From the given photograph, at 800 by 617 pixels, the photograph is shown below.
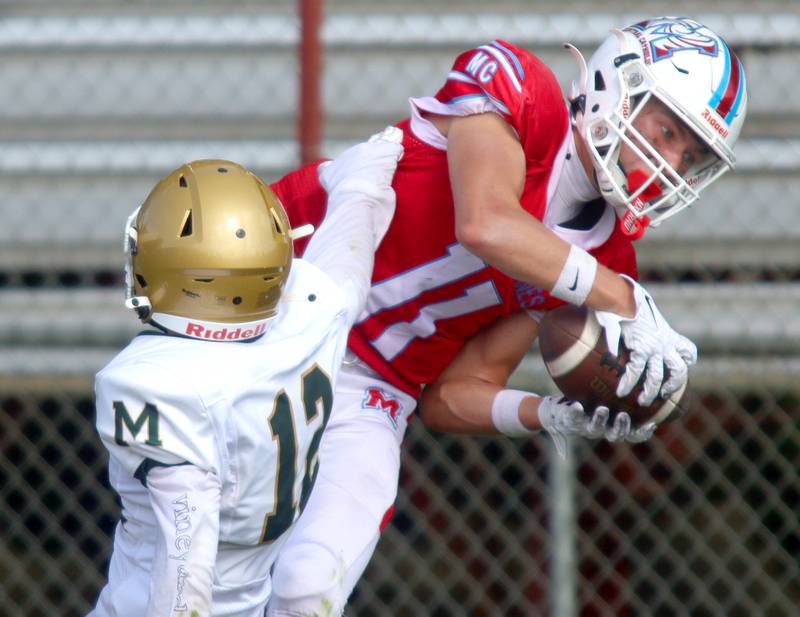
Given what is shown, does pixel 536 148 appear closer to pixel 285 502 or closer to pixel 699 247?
pixel 285 502

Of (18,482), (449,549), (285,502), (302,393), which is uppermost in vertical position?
(302,393)

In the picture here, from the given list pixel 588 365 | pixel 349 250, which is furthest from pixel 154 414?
pixel 588 365

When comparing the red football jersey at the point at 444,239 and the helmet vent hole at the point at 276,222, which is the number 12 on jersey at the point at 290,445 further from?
the red football jersey at the point at 444,239

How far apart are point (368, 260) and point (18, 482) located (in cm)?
196

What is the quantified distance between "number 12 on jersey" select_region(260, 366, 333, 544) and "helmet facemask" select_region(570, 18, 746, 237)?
2.53ft

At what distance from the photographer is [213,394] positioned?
6.29ft

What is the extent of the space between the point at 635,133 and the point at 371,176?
23.5 inches

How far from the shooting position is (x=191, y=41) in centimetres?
432

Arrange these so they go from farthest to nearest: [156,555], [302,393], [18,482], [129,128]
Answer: [129,128] < [18,482] < [302,393] < [156,555]

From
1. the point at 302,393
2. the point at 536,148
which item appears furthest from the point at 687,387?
the point at 302,393

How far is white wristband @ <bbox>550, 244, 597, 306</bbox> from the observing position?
224 cm

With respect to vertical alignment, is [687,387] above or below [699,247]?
above

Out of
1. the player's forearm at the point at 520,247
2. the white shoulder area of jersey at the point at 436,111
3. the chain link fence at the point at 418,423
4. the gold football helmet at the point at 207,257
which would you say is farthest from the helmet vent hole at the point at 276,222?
the chain link fence at the point at 418,423

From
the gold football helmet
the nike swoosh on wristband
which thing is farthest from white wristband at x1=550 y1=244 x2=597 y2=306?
the gold football helmet
